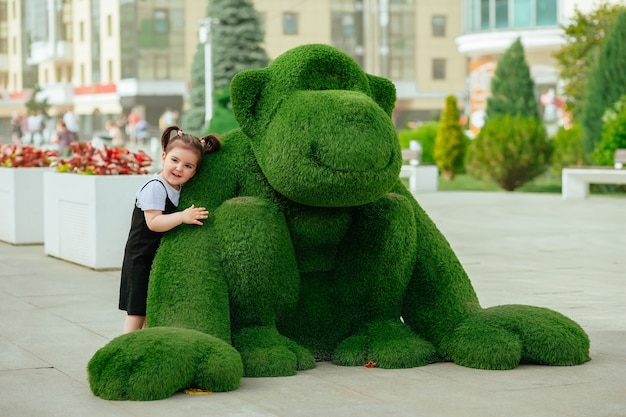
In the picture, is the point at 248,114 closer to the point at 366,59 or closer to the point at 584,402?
the point at 584,402

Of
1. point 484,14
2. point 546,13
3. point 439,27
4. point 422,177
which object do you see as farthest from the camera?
point 439,27

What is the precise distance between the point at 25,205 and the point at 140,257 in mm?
7541

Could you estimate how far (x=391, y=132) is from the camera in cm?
582

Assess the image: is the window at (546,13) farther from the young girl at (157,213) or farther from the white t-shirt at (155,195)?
the white t-shirt at (155,195)

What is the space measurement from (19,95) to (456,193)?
55946 mm

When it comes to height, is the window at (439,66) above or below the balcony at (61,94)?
above

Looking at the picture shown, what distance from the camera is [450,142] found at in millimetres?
28078

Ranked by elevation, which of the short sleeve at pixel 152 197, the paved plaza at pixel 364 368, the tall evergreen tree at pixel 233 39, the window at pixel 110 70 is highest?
the window at pixel 110 70

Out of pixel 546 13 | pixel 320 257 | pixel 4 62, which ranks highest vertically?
pixel 4 62

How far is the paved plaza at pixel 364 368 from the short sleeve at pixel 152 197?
3.05ft

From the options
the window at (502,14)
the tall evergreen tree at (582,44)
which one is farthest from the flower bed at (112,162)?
the window at (502,14)

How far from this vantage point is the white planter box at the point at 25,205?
516 inches

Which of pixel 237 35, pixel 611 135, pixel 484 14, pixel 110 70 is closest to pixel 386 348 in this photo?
pixel 611 135

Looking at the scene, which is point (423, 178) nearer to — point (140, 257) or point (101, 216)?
point (101, 216)
